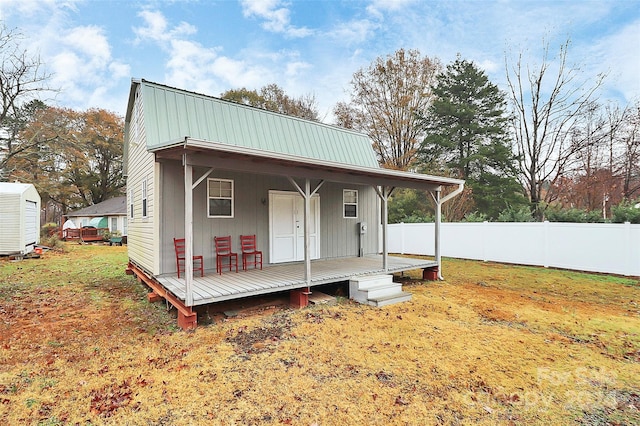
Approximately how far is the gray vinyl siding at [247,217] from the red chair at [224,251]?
117 mm

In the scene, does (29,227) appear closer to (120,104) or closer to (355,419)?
(355,419)

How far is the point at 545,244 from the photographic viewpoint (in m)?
9.42

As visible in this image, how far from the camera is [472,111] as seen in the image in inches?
695

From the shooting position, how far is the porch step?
5758mm

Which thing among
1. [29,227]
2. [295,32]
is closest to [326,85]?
[295,32]

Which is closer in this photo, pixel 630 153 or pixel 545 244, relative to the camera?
pixel 545 244

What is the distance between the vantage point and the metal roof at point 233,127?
251 inches

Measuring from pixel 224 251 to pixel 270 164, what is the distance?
2454mm

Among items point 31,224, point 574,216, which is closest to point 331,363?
point 574,216

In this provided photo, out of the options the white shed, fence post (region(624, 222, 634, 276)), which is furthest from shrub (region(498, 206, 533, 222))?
the white shed

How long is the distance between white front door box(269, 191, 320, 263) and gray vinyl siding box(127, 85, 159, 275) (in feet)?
8.03

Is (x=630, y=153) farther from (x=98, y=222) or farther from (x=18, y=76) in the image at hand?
(x=98, y=222)

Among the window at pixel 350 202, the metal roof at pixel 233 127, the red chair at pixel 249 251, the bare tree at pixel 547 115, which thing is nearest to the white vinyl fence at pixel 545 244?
the window at pixel 350 202

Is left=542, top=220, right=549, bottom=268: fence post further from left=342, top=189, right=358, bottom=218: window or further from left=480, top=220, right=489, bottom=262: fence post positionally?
left=342, top=189, right=358, bottom=218: window
